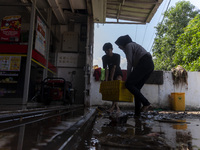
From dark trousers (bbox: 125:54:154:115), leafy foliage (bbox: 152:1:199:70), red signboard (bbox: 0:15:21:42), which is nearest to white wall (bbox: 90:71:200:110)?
red signboard (bbox: 0:15:21:42)

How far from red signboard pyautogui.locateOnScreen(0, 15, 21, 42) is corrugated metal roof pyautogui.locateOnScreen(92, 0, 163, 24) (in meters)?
2.51

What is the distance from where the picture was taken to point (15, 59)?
4.43 metres

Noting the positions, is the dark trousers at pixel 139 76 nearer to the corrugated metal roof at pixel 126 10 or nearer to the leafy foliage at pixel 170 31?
the corrugated metal roof at pixel 126 10

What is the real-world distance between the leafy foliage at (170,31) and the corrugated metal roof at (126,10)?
40.4 feet

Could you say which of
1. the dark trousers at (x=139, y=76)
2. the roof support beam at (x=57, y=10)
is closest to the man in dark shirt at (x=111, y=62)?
the dark trousers at (x=139, y=76)

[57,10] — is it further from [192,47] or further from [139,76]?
[192,47]

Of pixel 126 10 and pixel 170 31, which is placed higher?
pixel 170 31

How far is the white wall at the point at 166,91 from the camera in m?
7.62

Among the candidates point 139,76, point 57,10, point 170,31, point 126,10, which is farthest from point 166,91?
point 170,31

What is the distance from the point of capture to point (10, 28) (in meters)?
4.72

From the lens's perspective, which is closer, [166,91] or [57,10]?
[57,10]

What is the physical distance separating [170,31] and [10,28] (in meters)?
19.4

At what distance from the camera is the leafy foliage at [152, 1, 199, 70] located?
19.0 metres

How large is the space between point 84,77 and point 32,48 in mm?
3002
